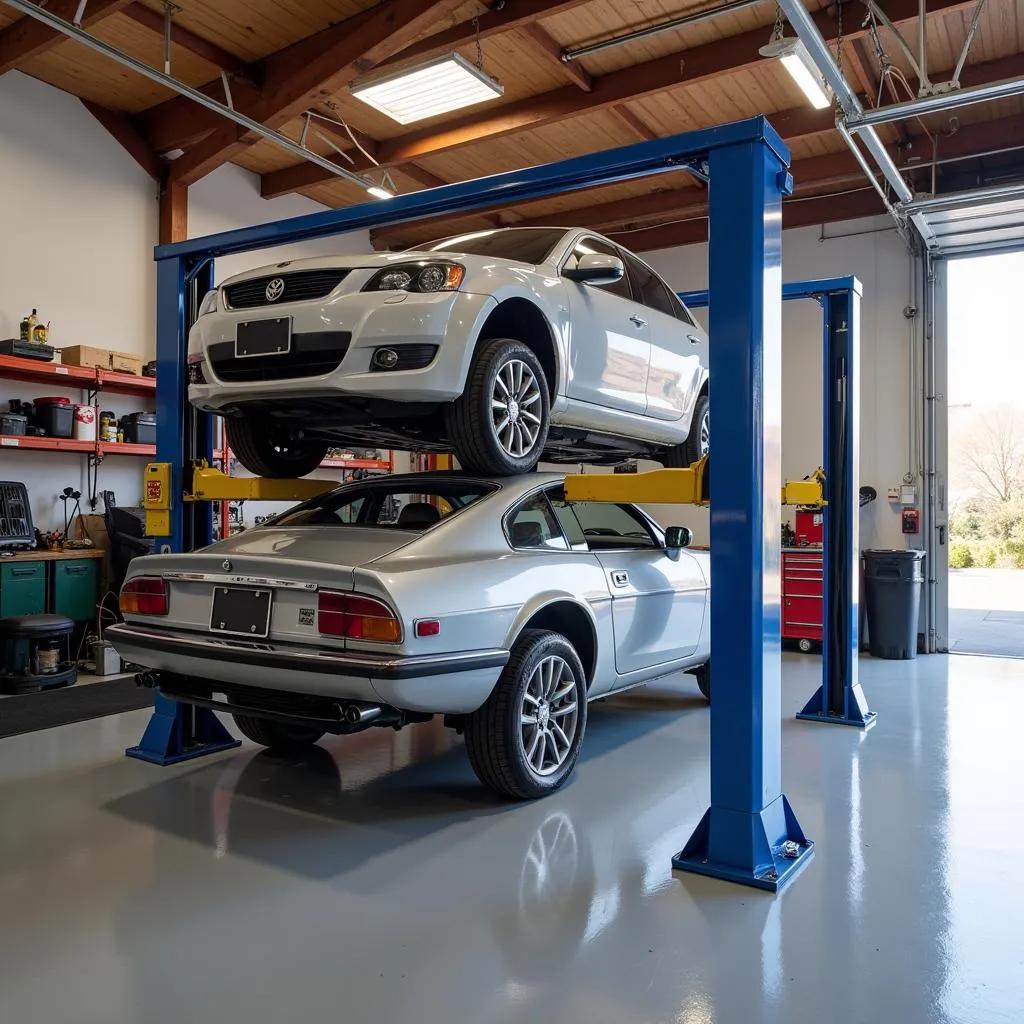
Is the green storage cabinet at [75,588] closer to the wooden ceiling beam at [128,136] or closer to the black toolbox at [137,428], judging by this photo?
the black toolbox at [137,428]

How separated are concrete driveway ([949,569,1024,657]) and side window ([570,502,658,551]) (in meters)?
4.71

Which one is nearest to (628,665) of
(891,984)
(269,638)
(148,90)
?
(269,638)

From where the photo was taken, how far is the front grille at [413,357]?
3205 mm

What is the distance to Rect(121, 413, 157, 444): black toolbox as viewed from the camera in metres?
7.41

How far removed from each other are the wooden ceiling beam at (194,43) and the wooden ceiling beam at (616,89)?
1610 millimetres

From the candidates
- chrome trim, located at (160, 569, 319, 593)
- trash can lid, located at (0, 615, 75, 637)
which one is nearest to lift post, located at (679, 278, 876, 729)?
chrome trim, located at (160, 569, 319, 593)

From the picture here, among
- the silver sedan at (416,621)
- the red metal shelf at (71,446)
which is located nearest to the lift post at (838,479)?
the silver sedan at (416,621)

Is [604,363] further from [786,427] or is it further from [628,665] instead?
[786,427]

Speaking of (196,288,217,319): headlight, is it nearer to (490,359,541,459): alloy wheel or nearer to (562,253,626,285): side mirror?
(490,359,541,459): alloy wheel

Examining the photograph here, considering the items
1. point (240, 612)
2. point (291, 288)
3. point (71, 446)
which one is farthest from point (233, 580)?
point (71, 446)

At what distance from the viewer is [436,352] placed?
3.22 meters

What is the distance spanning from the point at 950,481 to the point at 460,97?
5.64m

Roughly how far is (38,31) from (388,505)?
14.6 feet

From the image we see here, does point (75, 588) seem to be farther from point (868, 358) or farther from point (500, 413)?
point (868, 358)
